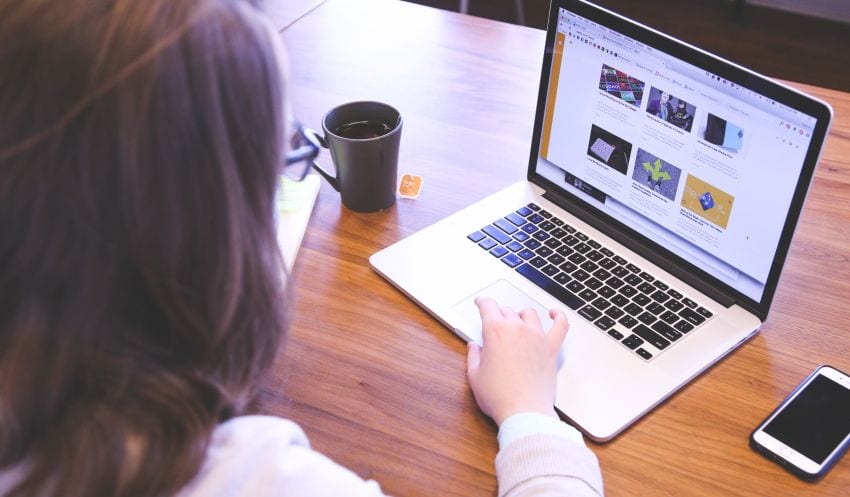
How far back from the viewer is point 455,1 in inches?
126

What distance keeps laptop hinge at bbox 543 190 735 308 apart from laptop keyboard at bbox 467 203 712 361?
0.08ft

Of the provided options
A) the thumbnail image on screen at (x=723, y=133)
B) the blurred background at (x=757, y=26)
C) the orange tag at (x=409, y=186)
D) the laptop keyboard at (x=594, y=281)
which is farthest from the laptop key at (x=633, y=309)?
the blurred background at (x=757, y=26)

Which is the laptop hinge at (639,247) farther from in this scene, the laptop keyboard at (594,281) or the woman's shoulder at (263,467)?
the woman's shoulder at (263,467)

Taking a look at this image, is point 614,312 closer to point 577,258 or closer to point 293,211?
point 577,258

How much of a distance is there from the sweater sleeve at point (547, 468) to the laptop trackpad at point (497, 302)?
6.7 inches

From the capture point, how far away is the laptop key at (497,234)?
3.29ft

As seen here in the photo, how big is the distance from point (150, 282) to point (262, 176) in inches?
4.4

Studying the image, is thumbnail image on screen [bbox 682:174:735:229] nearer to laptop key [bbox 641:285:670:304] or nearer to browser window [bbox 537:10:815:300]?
browser window [bbox 537:10:815:300]

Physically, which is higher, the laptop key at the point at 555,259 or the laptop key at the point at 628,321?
the laptop key at the point at 555,259

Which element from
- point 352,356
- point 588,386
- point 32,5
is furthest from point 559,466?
point 32,5

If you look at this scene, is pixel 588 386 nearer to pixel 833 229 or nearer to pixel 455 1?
pixel 833 229

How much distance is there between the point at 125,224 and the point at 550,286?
1.82 ft

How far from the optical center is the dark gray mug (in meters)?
1.02

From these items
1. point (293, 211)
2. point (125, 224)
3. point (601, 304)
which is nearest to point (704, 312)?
point (601, 304)
